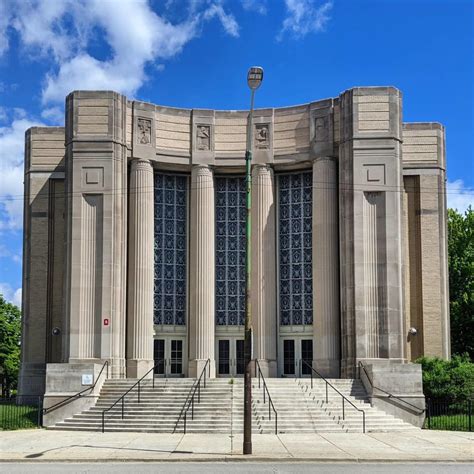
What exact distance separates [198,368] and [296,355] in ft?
15.3

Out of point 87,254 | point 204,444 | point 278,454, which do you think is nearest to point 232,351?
point 87,254

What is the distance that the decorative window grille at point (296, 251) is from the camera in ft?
118

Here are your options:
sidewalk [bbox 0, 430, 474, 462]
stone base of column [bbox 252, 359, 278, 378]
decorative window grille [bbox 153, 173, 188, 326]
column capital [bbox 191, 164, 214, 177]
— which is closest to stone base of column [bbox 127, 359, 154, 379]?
decorative window grille [bbox 153, 173, 188, 326]

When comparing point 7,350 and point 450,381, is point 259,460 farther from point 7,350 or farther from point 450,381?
point 7,350

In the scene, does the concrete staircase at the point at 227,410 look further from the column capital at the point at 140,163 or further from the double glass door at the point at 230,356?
the column capital at the point at 140,163

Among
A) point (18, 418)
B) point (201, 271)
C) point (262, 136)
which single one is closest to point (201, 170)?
point (262, 136)

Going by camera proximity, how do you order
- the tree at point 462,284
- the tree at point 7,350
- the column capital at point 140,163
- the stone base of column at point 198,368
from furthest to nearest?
the tree at point 7,350
the tree at point 462,284
the column capital at point 140,163
the stone base of column at point 198,368

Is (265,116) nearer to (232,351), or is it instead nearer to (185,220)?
(185,220)

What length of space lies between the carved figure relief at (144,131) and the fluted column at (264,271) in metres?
5.18

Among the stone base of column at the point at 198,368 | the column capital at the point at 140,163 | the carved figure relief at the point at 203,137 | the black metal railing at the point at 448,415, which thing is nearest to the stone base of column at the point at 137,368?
the stone base of column at the point at 198,368

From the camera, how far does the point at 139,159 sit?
35.5 meters

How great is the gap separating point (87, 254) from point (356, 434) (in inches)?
570

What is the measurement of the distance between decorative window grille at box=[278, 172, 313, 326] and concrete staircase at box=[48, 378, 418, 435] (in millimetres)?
6053

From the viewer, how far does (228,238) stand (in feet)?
122
